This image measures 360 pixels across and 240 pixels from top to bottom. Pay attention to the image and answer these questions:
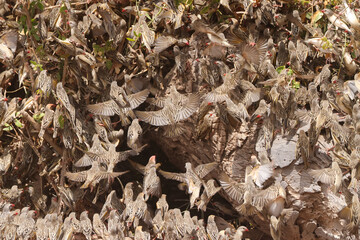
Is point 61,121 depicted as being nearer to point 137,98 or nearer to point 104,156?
point 104,156

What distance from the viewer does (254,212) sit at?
7.47 feet

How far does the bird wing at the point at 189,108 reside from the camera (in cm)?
245

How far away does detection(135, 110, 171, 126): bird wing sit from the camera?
2449mm

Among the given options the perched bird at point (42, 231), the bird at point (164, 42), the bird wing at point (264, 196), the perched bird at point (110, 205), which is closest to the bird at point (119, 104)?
the bird at point (164, 42)

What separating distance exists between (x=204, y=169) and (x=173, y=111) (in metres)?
0.32

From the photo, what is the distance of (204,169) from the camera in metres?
2.47

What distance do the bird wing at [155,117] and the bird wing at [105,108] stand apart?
11 centimetres

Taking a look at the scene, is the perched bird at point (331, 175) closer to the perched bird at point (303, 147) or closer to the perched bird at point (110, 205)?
the perched bird at point (303, 147)

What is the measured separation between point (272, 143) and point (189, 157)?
53cm

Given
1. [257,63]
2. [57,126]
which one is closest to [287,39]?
[257,63]

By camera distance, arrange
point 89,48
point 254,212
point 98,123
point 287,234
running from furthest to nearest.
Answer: point 89,48, point 98,123, point 287,234, point 254,212

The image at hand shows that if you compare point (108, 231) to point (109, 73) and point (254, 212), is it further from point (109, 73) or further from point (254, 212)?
point (109, 73)

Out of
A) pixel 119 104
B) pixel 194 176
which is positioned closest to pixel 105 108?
pixel 119 104

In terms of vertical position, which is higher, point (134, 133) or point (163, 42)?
point (163, 42)
